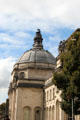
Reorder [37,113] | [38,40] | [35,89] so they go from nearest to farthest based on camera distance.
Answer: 1. [37,113]
2. [35,89]
3. [38,40]

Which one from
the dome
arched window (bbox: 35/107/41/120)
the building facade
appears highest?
the dome

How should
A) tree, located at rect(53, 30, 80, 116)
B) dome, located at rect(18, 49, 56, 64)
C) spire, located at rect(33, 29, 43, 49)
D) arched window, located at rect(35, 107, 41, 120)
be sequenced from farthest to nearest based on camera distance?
spire, located at rect(33, 29, 43, 49) → dome, located at rect(18, 49, 56, 64) → arched window, located at rect(35, 107, 41, 120) → tree, located at rect(53, 30, 80, 116)

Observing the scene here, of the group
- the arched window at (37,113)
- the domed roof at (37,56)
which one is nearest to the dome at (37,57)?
the domed roof at (37,56)

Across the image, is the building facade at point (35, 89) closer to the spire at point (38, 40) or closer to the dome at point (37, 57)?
the dome at point (37, 57)

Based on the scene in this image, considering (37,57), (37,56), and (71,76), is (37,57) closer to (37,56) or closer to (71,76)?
(37,56)

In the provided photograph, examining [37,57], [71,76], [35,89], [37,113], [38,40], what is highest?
[38,40]

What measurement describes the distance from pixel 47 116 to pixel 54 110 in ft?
24.5

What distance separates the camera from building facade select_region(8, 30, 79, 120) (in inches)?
2182

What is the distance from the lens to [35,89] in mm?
65312

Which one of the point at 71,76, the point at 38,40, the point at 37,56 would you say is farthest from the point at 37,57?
the point at 71,76

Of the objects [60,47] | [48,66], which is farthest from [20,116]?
[60,47]

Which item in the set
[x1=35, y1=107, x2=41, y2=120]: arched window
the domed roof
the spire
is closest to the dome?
the domed roof

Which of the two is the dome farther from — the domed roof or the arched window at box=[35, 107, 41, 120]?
the arched window at box=[35, 107, 41, 120]

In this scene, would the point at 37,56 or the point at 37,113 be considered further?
the point at 37,56
